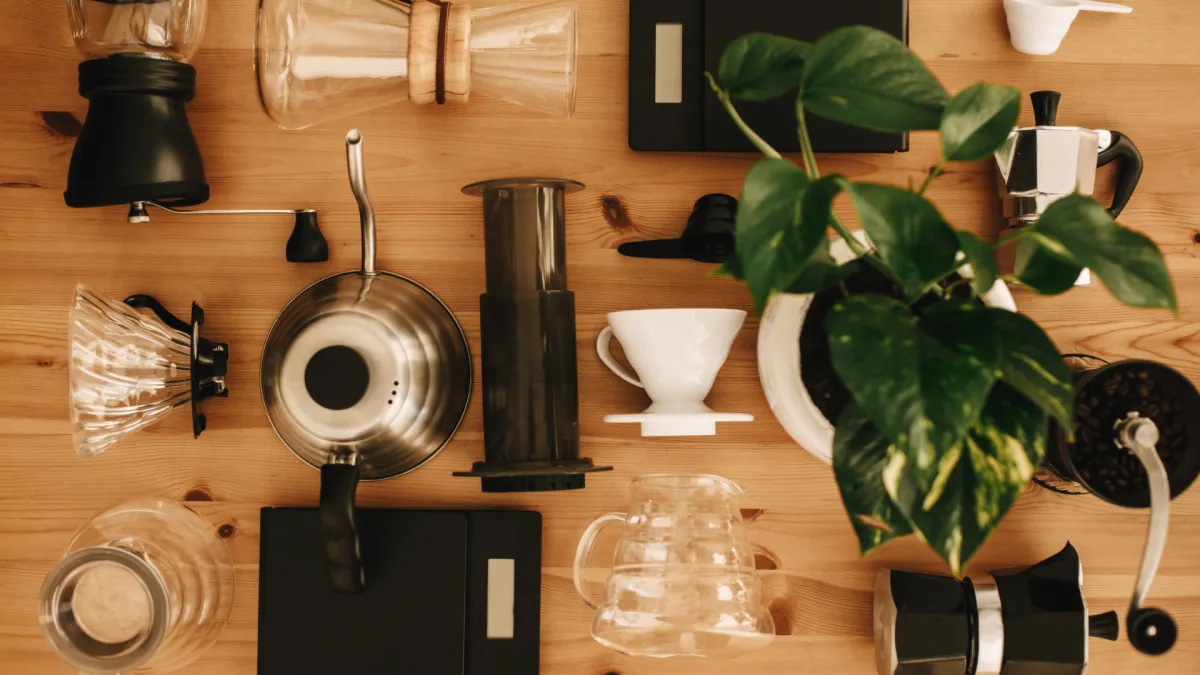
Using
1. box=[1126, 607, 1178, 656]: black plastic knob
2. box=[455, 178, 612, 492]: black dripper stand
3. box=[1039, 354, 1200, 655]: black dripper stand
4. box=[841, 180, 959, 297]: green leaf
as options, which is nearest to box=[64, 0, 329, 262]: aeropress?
box=[455, 178, 612, 492]: black dripper stand

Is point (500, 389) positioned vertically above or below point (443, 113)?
below

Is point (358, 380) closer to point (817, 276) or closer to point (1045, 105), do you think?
point (817, 276)

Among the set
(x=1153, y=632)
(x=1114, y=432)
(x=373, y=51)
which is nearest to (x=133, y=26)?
(x=373, y=51)

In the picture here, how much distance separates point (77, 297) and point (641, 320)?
0.61 m

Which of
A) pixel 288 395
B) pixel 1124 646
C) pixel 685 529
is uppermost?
pixel 288 395

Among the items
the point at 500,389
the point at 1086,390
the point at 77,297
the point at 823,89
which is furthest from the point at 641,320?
the point at 77,297

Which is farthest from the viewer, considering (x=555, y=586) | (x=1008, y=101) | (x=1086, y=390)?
(x=555, y=586)

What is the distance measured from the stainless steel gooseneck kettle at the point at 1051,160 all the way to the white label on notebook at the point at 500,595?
2.36 feet

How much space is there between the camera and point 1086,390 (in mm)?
855

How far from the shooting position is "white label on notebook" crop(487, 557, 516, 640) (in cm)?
99

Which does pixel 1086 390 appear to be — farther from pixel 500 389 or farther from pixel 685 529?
pixel 500 389

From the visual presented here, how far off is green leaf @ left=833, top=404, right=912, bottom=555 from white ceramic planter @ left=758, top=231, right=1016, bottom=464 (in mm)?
182

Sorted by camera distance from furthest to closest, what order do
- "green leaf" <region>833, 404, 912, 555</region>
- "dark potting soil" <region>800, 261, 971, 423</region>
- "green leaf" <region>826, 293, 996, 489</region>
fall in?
"dark potting soil" <region>800, 261, 971, 423</region>, "green leaf" <region>833, 404, 912, 555</region>, "green leaf" <region>826, 293, 996, 489</region>

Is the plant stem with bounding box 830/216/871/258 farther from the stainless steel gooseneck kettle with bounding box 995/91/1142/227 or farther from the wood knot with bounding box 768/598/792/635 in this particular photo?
the wood knot with bounding box 768/598/792/635
